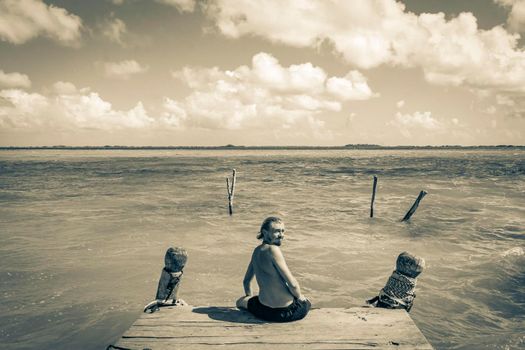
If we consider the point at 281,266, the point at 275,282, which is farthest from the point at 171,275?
the point at 281,266

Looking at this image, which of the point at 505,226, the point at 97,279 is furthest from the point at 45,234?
the point at 505,226

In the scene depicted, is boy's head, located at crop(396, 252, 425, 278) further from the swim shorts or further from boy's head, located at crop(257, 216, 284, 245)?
boy's head, located at crop(257, 216, 284, 245)

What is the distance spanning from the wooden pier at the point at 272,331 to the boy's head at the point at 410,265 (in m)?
0.56

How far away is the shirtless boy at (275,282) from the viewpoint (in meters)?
4.16

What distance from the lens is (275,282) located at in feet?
14.0

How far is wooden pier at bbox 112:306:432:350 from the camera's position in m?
3.89

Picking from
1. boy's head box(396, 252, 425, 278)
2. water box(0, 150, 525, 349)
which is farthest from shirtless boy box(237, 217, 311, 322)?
water box(0, 150, 525, 349)

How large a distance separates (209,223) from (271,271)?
1336cm

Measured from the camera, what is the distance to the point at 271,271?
13.7 ft

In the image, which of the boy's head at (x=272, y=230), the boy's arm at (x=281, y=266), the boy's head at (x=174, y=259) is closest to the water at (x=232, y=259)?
the boy's head at (x=174, y=259)

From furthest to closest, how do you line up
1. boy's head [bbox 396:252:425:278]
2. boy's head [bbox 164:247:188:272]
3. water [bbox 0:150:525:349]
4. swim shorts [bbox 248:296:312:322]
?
water [bbox 0:150:525:349]
boy's head [bbox 164:247:188:272]
boy's head [bbox 396:252:425:278]
swim shorts [bbox 248:296:312:322]

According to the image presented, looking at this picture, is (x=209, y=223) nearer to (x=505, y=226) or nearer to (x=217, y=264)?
(x=217, y=264)

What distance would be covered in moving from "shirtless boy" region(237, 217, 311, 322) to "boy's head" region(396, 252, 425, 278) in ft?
5.08

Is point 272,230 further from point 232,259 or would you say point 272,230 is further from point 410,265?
point 232,259
